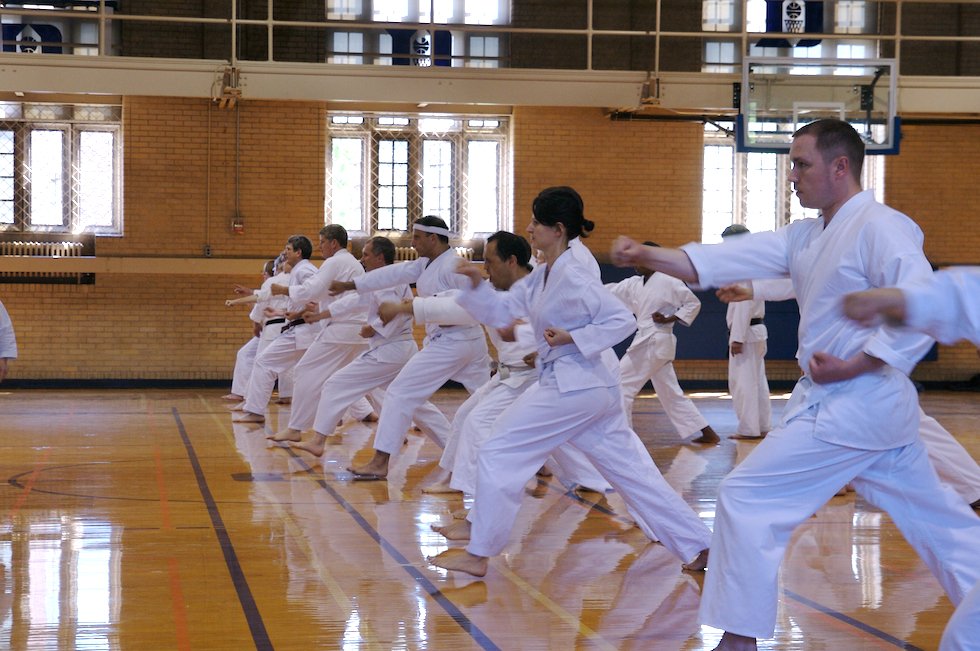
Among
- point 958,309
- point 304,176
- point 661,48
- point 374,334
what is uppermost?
point 661,48

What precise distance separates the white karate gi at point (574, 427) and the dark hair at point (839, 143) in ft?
4.60

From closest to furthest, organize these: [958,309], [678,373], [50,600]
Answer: [958,309]
[50,600]
[678,373]

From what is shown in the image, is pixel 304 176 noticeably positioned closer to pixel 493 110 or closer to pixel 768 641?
pixel 493 110

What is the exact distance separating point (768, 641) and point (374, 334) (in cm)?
→ 428

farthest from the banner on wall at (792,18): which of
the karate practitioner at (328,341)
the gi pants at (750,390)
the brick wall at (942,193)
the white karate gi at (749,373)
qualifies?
the karate practitioner at (328,341)

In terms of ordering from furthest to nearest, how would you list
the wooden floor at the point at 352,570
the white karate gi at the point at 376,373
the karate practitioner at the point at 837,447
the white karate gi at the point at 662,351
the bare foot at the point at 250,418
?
the bare foot at the point at 250,418
the white karate gi at the point at 662,351
the white karate gi at the point at 376,373
the wooden floor at the point at 352,570
the karate practitioner at the point at 837,447

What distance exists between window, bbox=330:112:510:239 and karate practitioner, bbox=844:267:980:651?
13.1 meters

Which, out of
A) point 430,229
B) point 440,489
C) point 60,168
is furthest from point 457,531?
point 60,168

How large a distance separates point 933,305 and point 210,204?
1355 centimetres

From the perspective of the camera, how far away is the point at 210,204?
15.0m

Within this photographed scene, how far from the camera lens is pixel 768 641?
4.11 m

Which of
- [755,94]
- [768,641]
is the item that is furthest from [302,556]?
[755,94]

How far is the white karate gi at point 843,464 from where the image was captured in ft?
11.2

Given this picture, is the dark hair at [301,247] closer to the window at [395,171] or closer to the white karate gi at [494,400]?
the white karate gi at [494,400]
